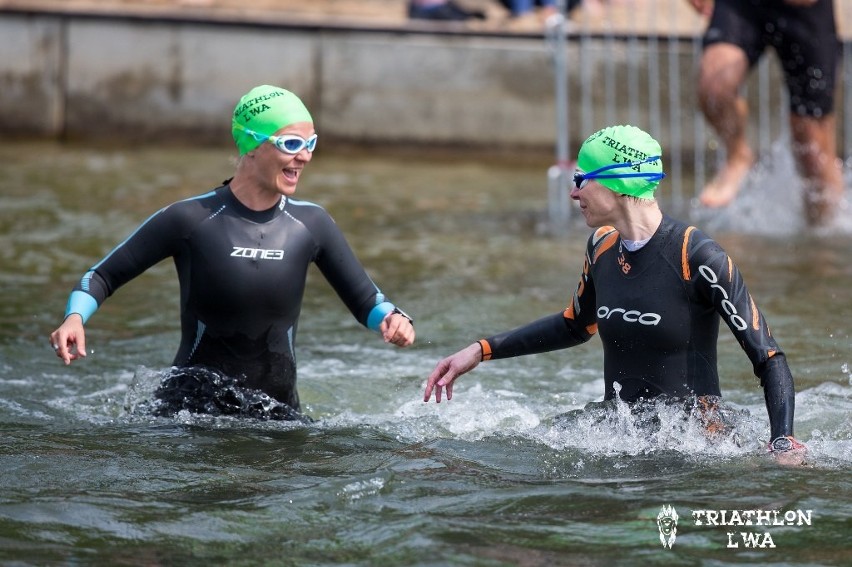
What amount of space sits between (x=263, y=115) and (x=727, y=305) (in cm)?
200

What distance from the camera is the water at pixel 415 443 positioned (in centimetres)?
449

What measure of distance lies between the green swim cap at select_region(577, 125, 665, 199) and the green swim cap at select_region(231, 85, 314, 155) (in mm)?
1233

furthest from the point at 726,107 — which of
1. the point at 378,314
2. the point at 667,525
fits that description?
the point at 667,525

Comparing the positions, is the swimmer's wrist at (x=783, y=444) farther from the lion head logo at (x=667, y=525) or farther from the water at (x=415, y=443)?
the lion head logo at (x=667, y=525)

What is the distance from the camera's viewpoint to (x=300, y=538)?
178 inches

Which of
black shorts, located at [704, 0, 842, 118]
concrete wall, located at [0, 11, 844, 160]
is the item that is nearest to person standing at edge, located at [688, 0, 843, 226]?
black shorts, located at [704, 0, 842, 118]

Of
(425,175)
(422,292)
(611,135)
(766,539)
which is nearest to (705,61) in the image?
(422,292)

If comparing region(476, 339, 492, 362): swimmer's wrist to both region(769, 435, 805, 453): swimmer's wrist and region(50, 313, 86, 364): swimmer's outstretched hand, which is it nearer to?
region(769, 435, 805, 453): swimmer's wrist

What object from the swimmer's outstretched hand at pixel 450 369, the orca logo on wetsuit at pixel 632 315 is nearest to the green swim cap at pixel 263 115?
the swimmer's outstretched hand at pixel 450 369

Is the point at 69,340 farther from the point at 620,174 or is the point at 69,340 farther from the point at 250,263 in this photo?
the point at 620,174

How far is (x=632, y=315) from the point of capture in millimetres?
5191

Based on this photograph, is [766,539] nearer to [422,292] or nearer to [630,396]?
[630,396]

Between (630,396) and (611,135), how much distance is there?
38.8 inches

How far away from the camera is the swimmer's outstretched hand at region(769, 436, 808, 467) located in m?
4.74
